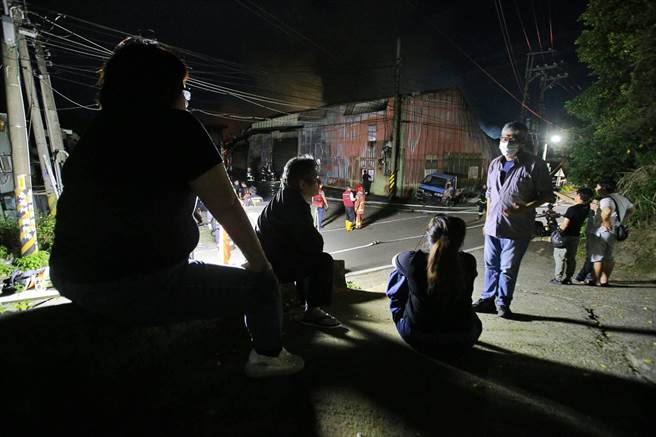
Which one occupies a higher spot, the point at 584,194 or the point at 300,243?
Answer: the point at 584,194

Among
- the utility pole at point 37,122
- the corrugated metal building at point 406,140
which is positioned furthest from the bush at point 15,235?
the corrugated metal building at point 406,140

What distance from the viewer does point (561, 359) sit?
261cm

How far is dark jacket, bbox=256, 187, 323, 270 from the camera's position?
293 cm

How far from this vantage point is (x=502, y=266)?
3.58m

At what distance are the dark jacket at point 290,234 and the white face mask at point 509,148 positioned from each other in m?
2.19

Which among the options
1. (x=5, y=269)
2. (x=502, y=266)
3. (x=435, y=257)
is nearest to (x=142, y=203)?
(x=435, y=257)

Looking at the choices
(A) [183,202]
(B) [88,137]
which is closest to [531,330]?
(A) [183,202]

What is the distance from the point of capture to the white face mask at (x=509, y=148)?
139 inches

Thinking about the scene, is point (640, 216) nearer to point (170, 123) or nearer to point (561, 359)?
point (561, 359)

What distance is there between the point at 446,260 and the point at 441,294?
24 centimetres

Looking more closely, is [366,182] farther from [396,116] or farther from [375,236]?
[375,236]

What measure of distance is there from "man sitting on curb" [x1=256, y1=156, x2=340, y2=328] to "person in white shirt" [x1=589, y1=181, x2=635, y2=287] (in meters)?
4.84

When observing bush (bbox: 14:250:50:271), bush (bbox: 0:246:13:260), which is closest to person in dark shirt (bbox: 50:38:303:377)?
bush (bbox: 14:250:50:271)

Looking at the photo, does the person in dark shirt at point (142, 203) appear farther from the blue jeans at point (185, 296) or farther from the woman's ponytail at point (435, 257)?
the woman's ponytail at point (435, 257)
